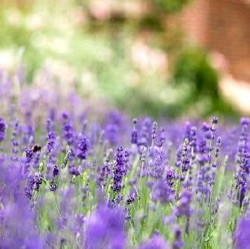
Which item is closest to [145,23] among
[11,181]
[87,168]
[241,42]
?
[241,42]

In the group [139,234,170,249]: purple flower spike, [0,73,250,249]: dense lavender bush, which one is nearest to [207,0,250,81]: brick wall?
[0,73,250,249]: dense lavender bush

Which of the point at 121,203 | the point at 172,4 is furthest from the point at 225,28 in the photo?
the point at 121,203

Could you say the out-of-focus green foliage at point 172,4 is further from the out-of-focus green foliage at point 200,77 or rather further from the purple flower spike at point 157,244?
the purple flower spike at point 157,244

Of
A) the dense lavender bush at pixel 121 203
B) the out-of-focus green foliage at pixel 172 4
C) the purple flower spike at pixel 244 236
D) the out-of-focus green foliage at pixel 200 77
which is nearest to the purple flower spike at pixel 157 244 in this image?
the dense lavender bush at pixel 121 203

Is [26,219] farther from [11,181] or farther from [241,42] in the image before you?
[241,42]

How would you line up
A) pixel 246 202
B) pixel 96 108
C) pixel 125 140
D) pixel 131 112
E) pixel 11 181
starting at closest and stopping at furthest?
pixel 11 181 < pixel 246 202 < pixel 125 140 < pixel 96 108 < pixel 131 112

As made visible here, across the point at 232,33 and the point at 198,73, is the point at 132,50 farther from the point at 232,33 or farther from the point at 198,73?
the point at 232,33
